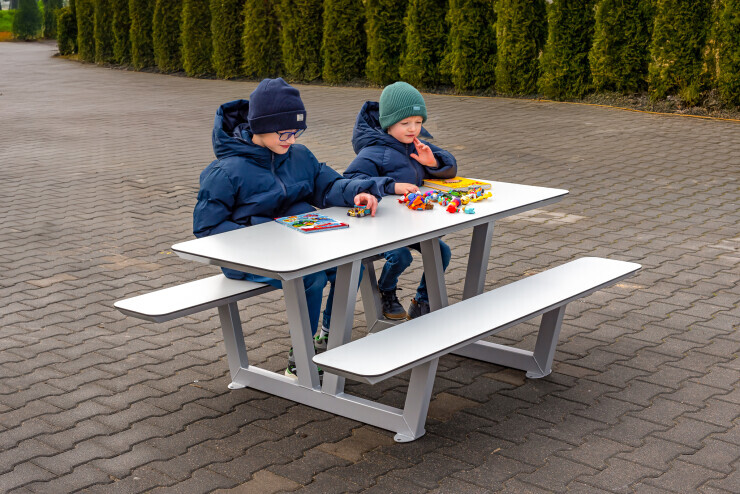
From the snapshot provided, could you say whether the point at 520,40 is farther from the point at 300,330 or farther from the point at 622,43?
the point at 300,330

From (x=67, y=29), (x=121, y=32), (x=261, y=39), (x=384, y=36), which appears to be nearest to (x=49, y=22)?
(x=67, y=29)

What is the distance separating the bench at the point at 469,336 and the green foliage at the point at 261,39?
14961mm

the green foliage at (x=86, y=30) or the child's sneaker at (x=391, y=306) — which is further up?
the green foliage at (x=86, y=30)

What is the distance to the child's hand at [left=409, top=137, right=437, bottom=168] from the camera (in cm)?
495

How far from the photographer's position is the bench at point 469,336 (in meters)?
3.43

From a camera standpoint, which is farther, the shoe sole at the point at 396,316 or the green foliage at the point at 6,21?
the green foliage at the point at 6,21

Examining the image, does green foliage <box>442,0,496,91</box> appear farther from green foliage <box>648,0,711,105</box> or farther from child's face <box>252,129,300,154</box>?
child's face <box>252,129,300,154</box>

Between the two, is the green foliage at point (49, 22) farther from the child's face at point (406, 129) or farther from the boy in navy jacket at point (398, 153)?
the child's face at point (406, 129)

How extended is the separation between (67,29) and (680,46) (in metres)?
20.4

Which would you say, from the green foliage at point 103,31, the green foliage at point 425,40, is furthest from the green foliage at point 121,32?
the green foliage at point 425,40

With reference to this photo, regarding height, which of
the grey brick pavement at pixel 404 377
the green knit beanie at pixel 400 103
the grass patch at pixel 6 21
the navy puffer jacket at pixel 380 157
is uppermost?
the green knit beanie at pixel 400 103

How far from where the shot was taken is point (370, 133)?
4.92m

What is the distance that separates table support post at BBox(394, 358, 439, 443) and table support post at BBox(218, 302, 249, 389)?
97 centimetres

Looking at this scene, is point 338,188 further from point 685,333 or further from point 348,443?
point 685,333
